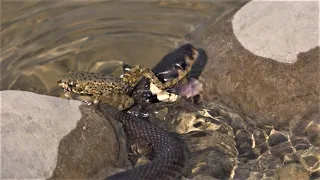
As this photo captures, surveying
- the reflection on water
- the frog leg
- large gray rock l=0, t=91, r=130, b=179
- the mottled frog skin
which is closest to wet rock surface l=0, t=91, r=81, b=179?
large gray rock l=0, t=91, r=130, b=179

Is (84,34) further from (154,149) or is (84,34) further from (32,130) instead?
(32,130)

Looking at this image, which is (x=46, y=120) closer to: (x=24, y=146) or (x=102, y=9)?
(x=24, y=146)

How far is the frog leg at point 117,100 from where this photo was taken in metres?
6.11

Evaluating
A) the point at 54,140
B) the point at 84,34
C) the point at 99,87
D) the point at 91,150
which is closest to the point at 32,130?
the point at 54,140

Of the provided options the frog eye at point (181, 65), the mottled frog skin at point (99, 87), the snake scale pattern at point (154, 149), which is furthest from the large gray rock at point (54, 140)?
the frog eye at point (181, 65)

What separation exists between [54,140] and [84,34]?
2.89 meters

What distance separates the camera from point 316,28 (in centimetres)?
651

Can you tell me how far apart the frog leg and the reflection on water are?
39.8 inches

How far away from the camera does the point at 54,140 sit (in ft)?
16.9

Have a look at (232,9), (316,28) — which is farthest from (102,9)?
(316,28)

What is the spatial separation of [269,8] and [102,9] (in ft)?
8.37

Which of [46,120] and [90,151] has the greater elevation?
[46,120]

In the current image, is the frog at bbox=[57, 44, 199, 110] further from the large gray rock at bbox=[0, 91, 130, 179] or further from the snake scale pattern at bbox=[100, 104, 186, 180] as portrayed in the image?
the large gray rock at bbox=[0, 91, 130, 179]

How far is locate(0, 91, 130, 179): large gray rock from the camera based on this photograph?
4891 mm
